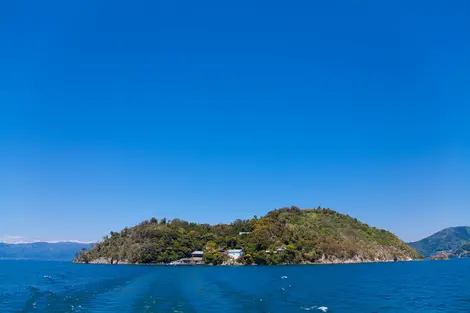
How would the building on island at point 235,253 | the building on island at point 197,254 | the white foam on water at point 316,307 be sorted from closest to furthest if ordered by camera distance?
the white foam on water at point 316,307 → the building on island at point 235,253 → the building on island at point 197,254

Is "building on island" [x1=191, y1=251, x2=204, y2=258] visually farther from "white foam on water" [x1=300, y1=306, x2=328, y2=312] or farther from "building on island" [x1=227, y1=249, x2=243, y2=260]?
"white foam on water" [x1=300, y1=306, x2=328, y2=312]

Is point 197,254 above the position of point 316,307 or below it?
above

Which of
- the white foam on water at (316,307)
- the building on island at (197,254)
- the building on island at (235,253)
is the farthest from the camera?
the building on island at (197,254)

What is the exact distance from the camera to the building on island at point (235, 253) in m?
183

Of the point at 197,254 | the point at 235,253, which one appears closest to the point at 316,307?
the point at 235,253

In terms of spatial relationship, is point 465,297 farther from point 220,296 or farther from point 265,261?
point 265,261

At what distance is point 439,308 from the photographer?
153 ft

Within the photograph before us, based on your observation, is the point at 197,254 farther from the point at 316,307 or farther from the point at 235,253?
the point at 316,307

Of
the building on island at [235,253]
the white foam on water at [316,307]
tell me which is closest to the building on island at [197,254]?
the building on island at [235,253]

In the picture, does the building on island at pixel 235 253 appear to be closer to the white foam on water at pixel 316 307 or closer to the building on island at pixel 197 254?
the building on island at pixel 197 254

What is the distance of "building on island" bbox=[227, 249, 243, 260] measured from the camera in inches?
7217

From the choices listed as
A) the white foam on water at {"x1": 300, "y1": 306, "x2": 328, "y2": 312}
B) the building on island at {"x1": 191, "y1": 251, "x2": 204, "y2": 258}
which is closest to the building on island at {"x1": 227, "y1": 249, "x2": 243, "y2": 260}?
the building on island at {"x1": 191, "y1": 251, "x2": 204, "y2": 258}

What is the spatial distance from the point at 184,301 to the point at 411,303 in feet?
105

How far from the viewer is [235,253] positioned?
188 metres
